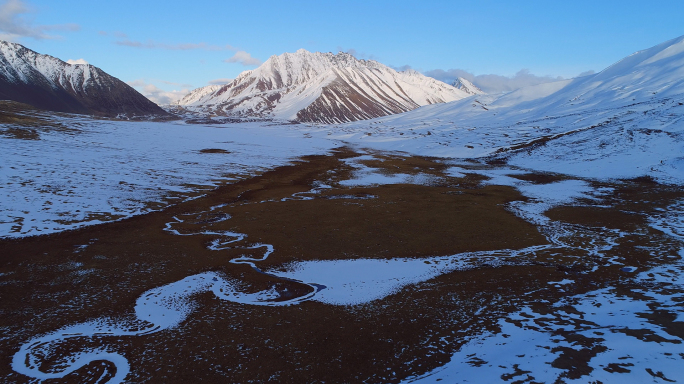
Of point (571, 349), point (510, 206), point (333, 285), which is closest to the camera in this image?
point (571, 349)

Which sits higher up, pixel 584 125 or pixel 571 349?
pixel 584 125

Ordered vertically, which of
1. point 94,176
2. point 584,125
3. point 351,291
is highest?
point 584,125

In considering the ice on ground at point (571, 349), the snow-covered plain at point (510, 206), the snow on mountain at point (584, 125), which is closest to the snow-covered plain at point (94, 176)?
the snow-covered plain at point (510, 206)

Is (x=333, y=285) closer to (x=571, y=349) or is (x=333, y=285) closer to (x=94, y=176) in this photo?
(x=571, y=349)

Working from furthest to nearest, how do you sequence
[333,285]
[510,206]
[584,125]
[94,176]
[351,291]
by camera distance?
[584,125] < [94,176] < [510,206] < [333,285] < [351,291]

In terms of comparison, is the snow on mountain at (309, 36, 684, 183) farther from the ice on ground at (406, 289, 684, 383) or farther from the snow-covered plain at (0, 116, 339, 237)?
the snow-covered plain at (0, 116, 339, 237)

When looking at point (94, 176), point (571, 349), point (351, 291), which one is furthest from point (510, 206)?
point (94, 176)

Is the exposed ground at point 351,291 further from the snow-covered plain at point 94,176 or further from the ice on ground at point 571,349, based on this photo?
the snow-covered plain at point 94,176
